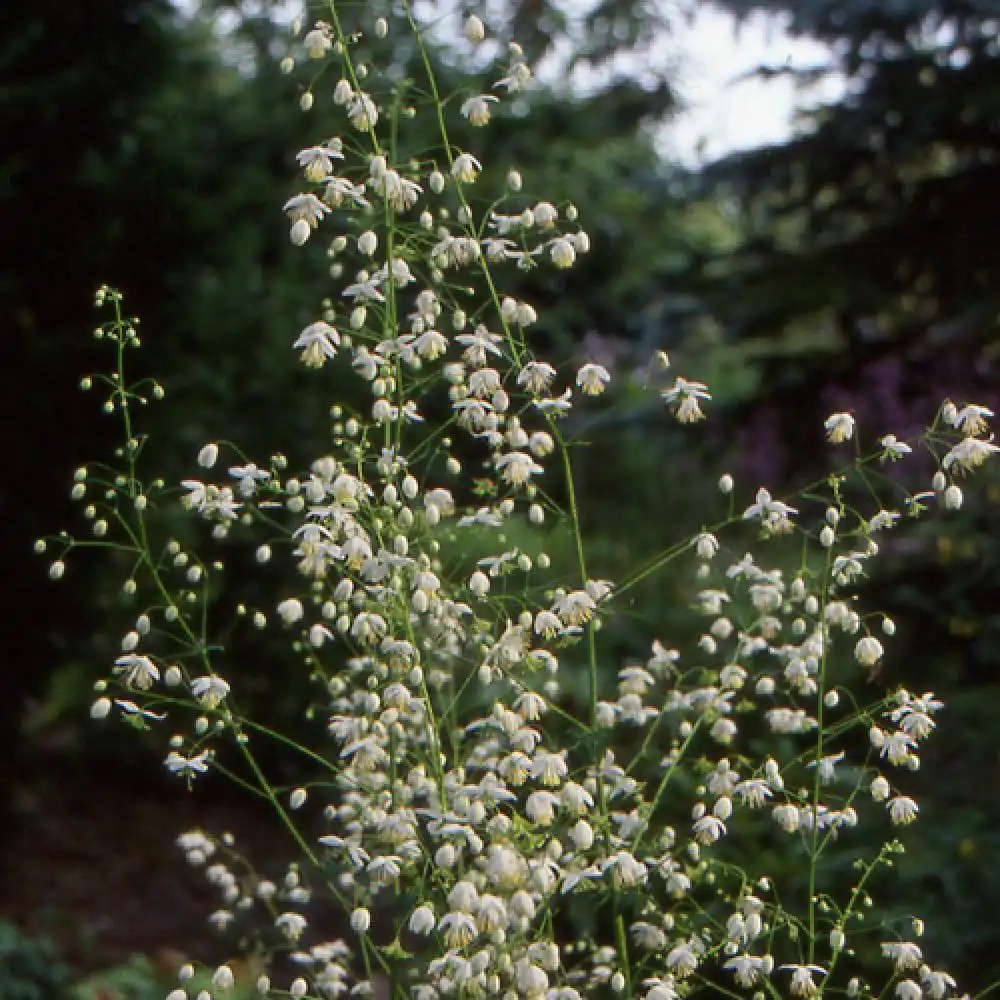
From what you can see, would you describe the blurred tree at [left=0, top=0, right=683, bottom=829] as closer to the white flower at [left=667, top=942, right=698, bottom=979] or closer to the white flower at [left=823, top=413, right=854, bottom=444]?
the white flower at [left=823, top=413, right=854, bottom=444]

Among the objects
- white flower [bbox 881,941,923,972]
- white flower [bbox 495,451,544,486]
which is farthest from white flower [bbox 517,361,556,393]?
white flower [bbox 881,941,923,972]

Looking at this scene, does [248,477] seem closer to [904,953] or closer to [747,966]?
[747,966]

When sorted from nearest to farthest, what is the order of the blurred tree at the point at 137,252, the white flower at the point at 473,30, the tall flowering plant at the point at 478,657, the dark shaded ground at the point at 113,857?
the tall flowering plant at the point at 478,657, the white flower at the point at 473,30, the blurred tree at the point at 137,252, the dark shaded ground at the point at 113,857

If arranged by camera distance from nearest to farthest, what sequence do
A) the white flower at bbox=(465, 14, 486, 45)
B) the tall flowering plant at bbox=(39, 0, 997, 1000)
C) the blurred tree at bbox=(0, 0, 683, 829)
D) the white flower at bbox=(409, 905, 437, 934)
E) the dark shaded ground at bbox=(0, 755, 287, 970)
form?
the white flower at bbox=(409, 905, 437, 934), the tall flowering plant at bbox=(39, 0, 997, 1000), the white flower at bbox=(465, 14, 486, 45), the blurred tree at bbox=(0, 0, 683, 829), the dark shaded ground at bbox=(0, 755, 287, 970)

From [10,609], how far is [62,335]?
88 centimetres

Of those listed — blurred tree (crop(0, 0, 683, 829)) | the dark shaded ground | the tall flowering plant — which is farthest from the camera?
the dark shaded ground

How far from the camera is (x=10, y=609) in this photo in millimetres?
4402

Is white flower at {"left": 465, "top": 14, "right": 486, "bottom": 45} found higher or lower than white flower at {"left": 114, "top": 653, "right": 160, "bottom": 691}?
higher

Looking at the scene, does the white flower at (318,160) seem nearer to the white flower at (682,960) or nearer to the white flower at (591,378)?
the white flower at (591,378)

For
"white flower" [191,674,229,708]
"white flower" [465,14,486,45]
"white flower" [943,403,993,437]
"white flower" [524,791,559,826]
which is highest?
"white flower" [465,14,486,45]

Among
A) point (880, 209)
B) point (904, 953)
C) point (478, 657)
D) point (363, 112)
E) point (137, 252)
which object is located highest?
point (880, 209)

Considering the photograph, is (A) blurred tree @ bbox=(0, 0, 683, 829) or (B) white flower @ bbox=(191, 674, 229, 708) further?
(A) blurred tree @ bbox=(0, 0, 683, 829)

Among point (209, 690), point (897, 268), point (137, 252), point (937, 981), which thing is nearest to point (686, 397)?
point (209, 690)

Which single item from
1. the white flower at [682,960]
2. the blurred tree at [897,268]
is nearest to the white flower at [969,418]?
the white flower at [682,960]
